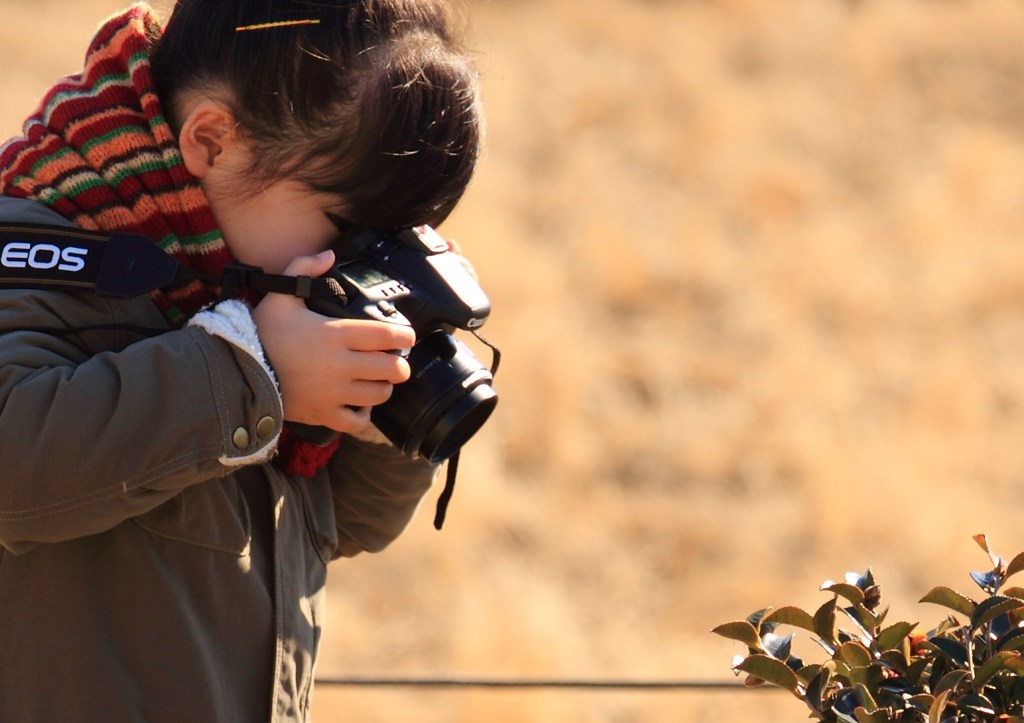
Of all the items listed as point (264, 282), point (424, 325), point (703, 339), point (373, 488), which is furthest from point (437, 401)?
point (703, 339)

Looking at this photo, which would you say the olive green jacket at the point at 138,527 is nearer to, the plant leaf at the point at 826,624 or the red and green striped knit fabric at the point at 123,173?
the red and green striped knit fabric at the point at 123,173

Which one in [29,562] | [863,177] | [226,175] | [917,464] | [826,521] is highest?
[863,177]

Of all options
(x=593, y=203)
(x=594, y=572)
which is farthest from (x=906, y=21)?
(x=594, y=572)

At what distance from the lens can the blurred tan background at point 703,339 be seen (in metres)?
4.34

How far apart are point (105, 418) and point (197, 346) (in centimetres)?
10

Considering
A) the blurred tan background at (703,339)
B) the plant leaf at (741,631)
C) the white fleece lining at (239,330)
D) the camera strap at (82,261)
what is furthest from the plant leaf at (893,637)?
the blurred tan background at (703,339)

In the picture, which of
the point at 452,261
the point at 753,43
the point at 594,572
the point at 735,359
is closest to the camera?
the point at 452,261

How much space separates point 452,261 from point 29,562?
471 millimetres

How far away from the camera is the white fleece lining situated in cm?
123

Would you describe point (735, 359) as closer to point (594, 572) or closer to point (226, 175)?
point (594, 572)

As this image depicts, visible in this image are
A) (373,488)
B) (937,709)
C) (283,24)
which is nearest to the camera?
(937,709)

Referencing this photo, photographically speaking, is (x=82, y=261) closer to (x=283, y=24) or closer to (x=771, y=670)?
(x=283, y=24)

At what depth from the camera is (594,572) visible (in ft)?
15.2

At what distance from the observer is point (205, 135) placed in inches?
52.3
